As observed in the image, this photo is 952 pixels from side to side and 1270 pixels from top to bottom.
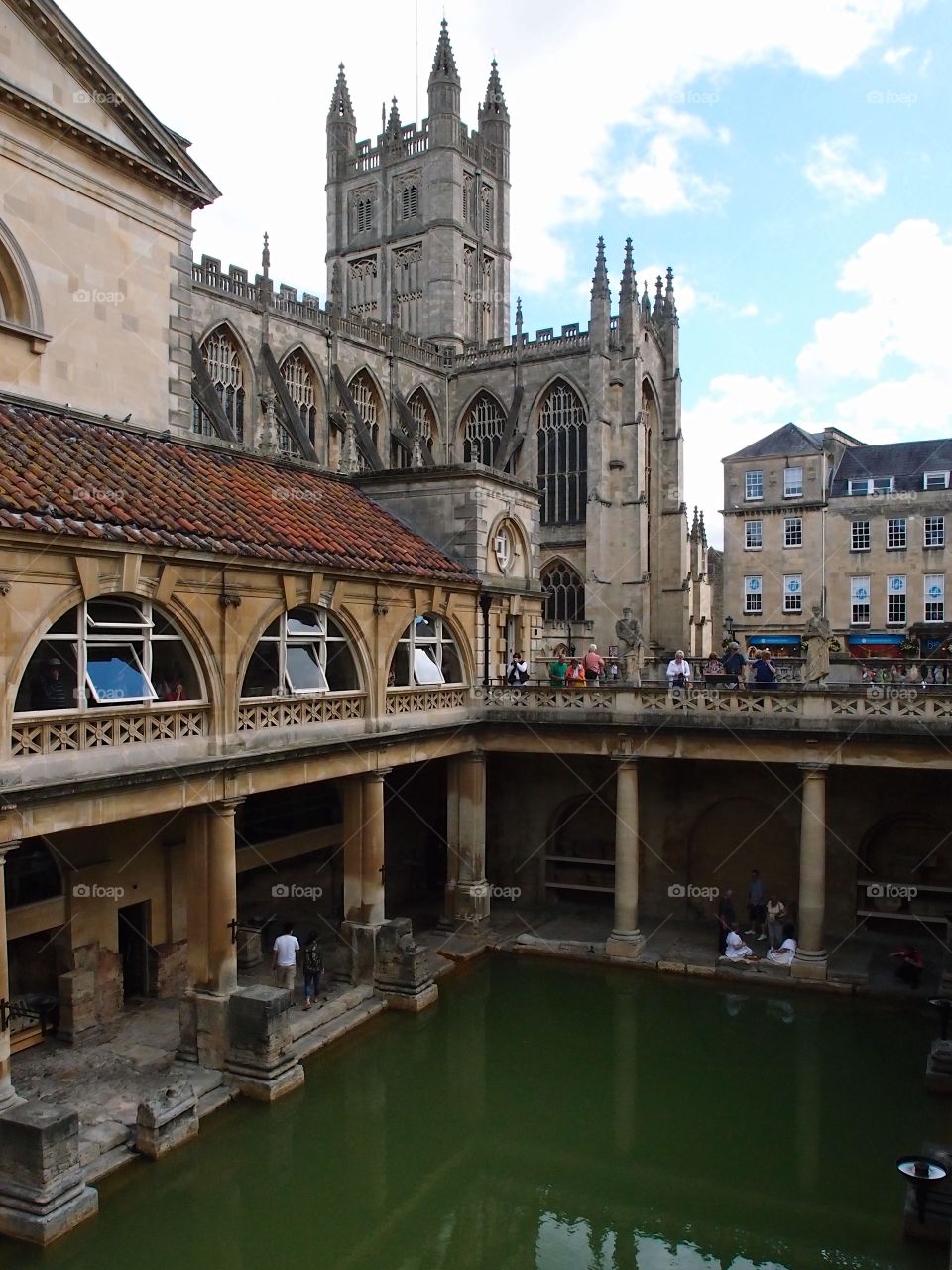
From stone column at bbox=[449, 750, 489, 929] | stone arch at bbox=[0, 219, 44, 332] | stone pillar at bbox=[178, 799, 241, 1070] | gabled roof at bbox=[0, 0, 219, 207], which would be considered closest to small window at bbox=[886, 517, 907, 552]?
stone column at bbox=[449, 750, 489, 929]

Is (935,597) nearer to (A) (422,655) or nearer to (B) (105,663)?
(A) (422,655)

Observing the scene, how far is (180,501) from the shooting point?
18094mm

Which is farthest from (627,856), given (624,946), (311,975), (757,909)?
(311,975)

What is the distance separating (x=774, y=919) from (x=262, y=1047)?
12.7 meters

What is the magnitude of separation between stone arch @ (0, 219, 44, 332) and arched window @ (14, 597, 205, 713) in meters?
6.02

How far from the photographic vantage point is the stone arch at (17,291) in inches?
761

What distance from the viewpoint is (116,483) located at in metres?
17.2

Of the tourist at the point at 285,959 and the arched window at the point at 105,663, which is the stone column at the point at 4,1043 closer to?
the arched window at the point at 105,663

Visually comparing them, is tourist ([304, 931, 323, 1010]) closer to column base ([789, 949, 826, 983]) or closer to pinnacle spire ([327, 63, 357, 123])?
column base ([789, 949, 826, 983])

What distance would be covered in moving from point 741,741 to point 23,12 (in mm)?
20076

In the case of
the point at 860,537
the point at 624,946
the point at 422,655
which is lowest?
the point at 624,946

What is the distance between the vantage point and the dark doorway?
67.9 ft

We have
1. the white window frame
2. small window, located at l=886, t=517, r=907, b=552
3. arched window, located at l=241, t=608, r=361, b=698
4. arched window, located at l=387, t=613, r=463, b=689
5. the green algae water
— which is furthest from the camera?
the white window frame

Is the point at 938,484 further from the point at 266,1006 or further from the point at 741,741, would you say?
the point at 266,1006
